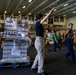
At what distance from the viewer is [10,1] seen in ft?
56.6

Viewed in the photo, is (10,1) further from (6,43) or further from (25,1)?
(6,43)

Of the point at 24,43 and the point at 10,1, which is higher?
the point at 10,1

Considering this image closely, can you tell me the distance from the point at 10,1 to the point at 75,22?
13897 millimetres

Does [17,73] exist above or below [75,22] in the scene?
below

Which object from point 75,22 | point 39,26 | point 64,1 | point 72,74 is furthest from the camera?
point 75,22

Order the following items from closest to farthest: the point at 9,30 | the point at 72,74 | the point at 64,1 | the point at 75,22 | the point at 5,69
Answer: the point at 72,74 < the point at 5,69 < the point at 9,30 < the point at 64,1 < the point at 75,22

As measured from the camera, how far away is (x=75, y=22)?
28.2 meters

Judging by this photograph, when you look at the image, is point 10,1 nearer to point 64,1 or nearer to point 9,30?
point 64,1

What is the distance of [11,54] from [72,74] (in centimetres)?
230

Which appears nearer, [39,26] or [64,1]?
[39,26]

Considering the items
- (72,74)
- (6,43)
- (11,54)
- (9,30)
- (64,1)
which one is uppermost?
(64,1)

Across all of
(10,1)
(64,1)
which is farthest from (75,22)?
(10,1)

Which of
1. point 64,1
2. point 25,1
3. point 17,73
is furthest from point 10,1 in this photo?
point 17,73

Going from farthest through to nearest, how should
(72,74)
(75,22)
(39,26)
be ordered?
(75,22) < (72,74) < (39,26)
